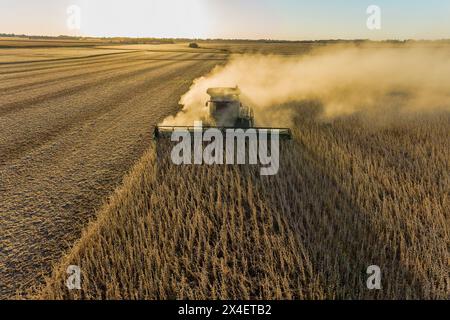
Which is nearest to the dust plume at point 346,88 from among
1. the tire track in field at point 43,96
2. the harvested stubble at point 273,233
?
the harvested stubble at point 273,233

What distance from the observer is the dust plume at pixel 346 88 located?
13906mm

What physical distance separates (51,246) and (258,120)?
9.03 metres

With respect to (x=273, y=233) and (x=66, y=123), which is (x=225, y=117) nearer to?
(x=273, y=233)

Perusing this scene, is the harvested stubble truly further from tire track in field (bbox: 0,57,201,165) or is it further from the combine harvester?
tire track in field (bbox: 0,57,201,165)

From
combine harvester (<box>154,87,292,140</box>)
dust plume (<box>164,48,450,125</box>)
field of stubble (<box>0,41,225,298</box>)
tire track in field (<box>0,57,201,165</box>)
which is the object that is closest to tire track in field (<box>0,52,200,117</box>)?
field of stubble (<box>0,41,225,298</box>)

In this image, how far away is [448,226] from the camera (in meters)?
4.66

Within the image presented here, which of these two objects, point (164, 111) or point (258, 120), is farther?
point (164, 111)

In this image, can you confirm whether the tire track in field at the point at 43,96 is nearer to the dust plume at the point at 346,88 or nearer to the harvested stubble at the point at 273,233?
the dust plume at the point at 346,88

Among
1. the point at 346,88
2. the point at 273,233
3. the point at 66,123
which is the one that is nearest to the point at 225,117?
the point at 273,233

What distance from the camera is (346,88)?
Answer: 22016 mm
